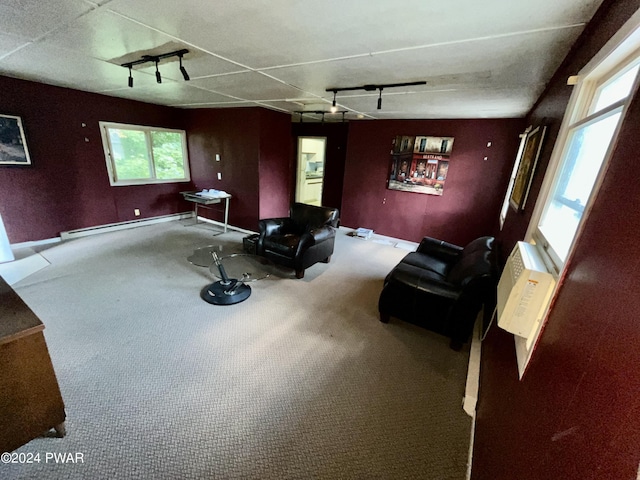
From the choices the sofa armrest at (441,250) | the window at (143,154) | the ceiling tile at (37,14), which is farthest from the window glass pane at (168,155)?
the sofa armrest at (441,250)

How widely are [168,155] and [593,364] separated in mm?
6267

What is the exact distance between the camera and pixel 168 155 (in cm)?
518

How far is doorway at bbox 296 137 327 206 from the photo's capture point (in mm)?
6425

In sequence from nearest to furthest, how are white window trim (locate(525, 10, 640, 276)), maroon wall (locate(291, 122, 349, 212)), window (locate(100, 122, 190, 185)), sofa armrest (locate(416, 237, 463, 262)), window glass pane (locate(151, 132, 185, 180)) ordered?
1. white window trim (locate(525, 10, 640, 276))
2. sofa armrest (locate(416, 237, 463, 262))
3. window (locate(100, 122, 190, 185))
4. window glass pane (locate(151, 132, 185, 180))
5. maroon wall (locate(291, 122, 349, 212))

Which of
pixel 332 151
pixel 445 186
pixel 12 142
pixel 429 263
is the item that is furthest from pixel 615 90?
pixel 12 142

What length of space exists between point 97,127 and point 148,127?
78cm

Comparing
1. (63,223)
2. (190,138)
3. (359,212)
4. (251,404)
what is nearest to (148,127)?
(190,138)

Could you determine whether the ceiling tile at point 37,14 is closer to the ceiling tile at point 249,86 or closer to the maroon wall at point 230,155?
the ceiling tile at point 249,86

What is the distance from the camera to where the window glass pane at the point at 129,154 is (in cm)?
443

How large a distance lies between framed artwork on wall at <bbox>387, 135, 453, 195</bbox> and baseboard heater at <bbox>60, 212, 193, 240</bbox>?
14.9ft

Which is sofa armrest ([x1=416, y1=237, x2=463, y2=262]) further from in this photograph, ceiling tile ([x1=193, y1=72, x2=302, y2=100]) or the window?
the window

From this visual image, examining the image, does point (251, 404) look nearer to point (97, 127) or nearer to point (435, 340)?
point (435, 340)

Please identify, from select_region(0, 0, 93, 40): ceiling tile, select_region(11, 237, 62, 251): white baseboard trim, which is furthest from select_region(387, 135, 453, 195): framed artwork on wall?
select_region(11, 237, 62, 251): white baseboard trim

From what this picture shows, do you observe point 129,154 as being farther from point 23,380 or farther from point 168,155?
point 23,380
